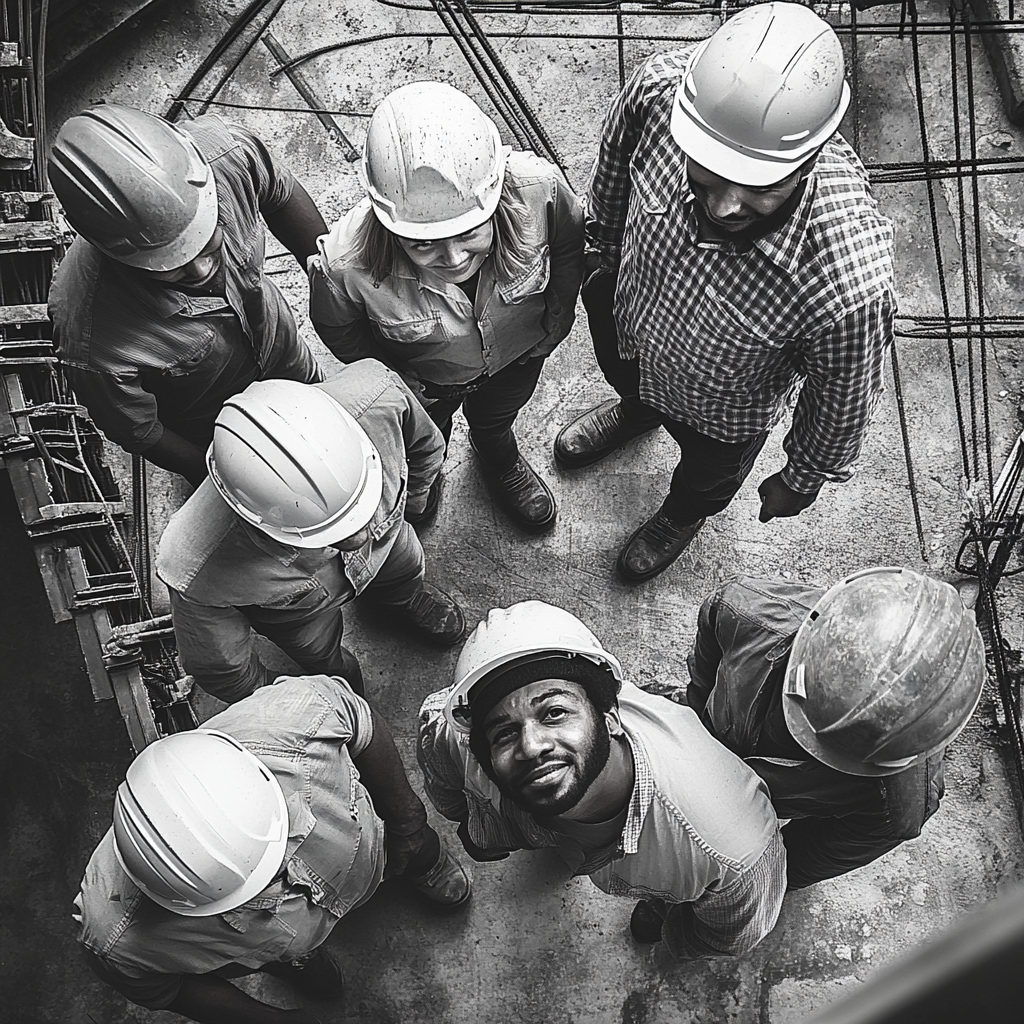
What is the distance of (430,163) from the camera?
10.2ft

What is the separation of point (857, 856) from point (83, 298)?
3474 mm

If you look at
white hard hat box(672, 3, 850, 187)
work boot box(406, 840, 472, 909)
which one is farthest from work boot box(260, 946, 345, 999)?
white hard hat box(672, 3, 850, 187)

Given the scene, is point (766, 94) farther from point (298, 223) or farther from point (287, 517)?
point (298, 223)

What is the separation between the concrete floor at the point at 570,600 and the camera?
14.8 ft

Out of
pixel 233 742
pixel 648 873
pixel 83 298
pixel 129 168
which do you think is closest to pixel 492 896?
pixel 648 873

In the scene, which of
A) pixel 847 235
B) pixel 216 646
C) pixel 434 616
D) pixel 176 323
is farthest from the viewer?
pixel 434 616

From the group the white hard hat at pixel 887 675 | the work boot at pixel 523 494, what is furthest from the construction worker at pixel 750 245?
the work boot at pixel 523 494

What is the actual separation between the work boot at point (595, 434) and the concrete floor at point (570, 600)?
5.4 inches

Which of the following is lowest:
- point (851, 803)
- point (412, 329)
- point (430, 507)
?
point (430, 507)

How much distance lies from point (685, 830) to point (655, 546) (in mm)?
2243

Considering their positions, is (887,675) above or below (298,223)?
below

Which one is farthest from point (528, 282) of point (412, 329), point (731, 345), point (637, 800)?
point (637, 800)

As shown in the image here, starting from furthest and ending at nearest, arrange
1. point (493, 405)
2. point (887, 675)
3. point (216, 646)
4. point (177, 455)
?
point (493, 405) < point (177, 455) < point (216, 646) < point (887, 675)

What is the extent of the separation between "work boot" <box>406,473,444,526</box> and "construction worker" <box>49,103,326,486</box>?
1.07 metres
